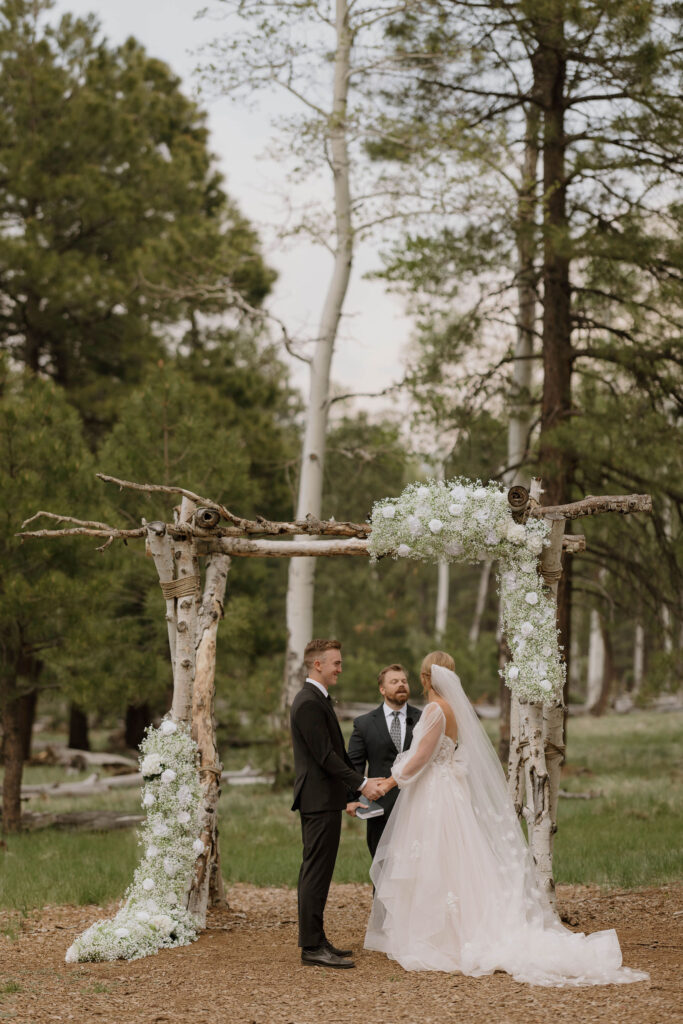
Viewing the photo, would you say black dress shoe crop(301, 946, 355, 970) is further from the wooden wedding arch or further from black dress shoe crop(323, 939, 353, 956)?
the wooden wedding arch

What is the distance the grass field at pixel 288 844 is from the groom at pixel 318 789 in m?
3.31

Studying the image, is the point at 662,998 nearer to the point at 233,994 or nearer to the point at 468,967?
the point at 468,967

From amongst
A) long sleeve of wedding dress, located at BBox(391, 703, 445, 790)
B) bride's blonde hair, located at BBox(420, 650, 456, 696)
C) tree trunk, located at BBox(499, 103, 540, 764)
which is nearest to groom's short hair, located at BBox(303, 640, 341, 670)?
bride's blonde hair, located at BBox(420, 650, 456, 696)

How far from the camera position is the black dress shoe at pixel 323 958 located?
643 centimetres

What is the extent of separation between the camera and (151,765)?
732 centimetres

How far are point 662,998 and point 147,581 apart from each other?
34.2 feet

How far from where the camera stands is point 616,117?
41.5 feet

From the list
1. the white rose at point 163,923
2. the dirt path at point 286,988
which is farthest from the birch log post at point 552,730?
the white rose at point 163,923

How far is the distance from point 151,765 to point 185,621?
106 centimetres

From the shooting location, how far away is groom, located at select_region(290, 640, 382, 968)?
6.54 m

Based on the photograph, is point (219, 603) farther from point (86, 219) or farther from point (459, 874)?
point (86, 219)

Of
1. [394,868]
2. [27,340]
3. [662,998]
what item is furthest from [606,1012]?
[27,340]

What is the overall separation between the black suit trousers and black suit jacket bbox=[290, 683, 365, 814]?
8 cm

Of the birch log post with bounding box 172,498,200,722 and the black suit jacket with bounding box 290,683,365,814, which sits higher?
the birch log post with bounding box 172,498,200,722
